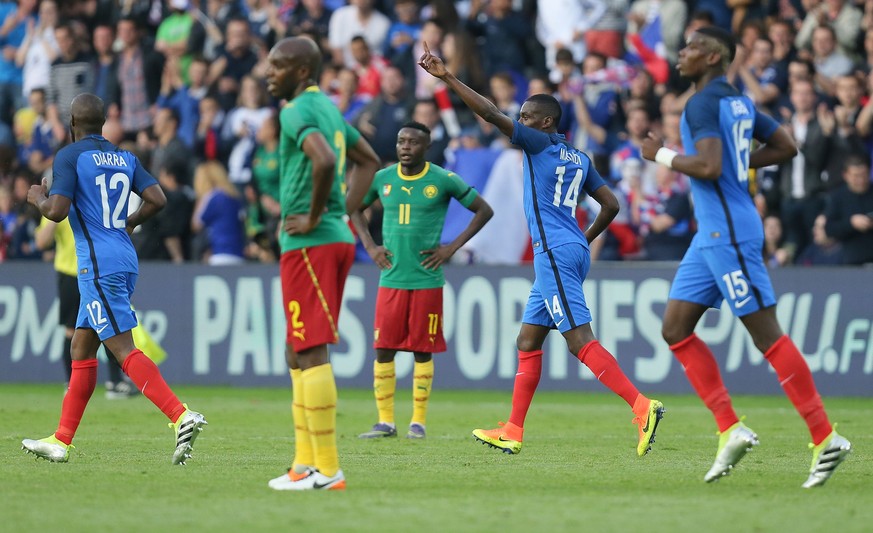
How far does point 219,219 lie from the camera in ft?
64.1

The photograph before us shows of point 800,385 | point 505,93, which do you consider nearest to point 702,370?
point 800,385

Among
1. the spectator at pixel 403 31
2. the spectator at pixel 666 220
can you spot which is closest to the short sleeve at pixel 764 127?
the spectator at pixel 666 220

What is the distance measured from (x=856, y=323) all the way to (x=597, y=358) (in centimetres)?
739

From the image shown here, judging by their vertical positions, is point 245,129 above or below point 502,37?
below

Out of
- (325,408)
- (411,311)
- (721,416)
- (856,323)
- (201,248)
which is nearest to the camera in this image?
(325,408)

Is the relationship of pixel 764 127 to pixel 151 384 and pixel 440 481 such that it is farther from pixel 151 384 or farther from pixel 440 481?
pixel 151 384

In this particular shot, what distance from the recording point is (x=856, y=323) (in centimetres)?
1662

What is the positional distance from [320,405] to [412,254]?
4773 mm

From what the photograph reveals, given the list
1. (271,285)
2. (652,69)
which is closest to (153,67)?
(271,285)

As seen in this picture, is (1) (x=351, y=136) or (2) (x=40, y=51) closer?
(1) (x=351, y=136)

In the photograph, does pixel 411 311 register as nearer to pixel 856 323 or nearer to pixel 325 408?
pixel 325 408

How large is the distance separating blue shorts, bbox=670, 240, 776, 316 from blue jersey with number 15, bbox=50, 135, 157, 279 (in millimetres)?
4103

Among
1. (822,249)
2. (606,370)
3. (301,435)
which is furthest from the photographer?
(822,249)

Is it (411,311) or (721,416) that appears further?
(411,311)
